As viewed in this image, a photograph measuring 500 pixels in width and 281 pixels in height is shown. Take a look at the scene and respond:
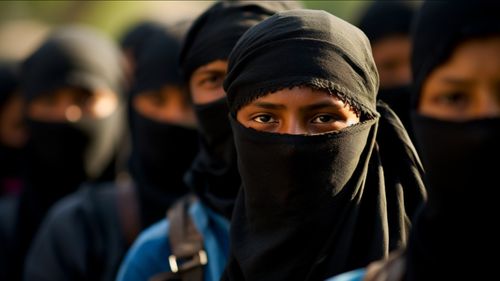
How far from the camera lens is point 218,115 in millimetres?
3619

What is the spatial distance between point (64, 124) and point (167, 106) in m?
0.98

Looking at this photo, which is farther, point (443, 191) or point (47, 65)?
point (47, 65)

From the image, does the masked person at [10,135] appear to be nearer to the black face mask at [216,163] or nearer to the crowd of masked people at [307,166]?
the crowd of masked people at [307,166]

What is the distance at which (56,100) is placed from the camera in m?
5.82

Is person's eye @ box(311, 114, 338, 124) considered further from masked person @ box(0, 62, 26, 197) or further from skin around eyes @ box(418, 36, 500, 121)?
masked person @ box(0, 62, 26, 197)

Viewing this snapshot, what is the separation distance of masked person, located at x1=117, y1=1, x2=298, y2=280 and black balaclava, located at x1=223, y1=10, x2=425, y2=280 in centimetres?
52

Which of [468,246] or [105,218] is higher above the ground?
[468,246]

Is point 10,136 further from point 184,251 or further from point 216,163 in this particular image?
point 184,251

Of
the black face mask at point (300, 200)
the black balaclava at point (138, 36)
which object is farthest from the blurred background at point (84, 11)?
the black face mask at point (300, 200)

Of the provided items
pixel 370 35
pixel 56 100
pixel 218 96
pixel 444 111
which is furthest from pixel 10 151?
pixel 444 111

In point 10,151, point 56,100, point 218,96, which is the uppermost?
point 218,96

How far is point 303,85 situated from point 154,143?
217cm

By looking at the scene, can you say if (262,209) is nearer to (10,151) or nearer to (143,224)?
(143,224)

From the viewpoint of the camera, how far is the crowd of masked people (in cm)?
218
